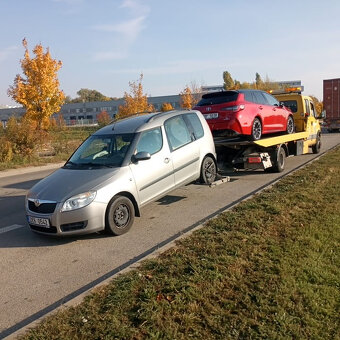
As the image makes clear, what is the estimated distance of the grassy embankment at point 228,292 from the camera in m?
2.82

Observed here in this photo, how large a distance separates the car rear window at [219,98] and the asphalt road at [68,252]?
2402 millimetres

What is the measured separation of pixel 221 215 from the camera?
19.0 feet

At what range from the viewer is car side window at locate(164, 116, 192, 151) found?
6703 millimetres

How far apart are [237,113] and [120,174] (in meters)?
4.23

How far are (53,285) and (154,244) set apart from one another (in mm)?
1513

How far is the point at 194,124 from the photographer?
7527mm

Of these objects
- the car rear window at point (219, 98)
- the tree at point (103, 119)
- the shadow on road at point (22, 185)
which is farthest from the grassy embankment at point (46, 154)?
the tree at point (103, 119)

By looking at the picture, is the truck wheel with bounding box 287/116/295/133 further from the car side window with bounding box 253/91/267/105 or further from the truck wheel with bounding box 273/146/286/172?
the car side window with bounding box 253/91/267/105

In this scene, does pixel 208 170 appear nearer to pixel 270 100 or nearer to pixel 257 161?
pixel 257 161

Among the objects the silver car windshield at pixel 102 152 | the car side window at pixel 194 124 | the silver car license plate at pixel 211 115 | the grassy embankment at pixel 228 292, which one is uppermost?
the silver car license plate at pixel 211 115

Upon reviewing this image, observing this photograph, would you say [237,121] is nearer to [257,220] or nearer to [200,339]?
[257,220]

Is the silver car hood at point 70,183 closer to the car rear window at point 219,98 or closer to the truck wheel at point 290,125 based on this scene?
the car rear window at point 219,98

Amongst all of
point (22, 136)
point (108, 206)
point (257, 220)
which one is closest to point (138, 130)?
point (108, 206)

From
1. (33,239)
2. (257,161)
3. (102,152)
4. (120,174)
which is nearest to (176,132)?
(102,152)
